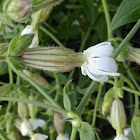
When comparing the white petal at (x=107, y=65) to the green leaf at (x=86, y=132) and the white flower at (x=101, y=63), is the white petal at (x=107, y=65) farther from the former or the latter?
the green leaf at (x=86, y=132)

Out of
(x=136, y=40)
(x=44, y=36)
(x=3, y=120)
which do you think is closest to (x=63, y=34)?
(x=44, y=36)

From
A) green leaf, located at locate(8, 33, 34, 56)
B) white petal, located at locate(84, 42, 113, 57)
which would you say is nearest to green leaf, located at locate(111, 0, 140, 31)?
white petal, located at locate(84, 42, 113, 57)

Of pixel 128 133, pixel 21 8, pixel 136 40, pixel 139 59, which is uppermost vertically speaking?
pixel 21 8

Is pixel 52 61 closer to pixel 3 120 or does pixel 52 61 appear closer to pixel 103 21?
pixel 3 120

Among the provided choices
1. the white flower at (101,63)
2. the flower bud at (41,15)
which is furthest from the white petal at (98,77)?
the flower bud at (41,15)

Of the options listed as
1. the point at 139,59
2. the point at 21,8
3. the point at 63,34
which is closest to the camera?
the point at 21,8

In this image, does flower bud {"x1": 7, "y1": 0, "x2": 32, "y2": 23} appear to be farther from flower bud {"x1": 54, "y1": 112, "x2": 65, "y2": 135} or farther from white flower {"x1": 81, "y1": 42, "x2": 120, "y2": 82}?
flower bud {"x1": 54, "y1": 112, "x2": 65, "y2": 135}
